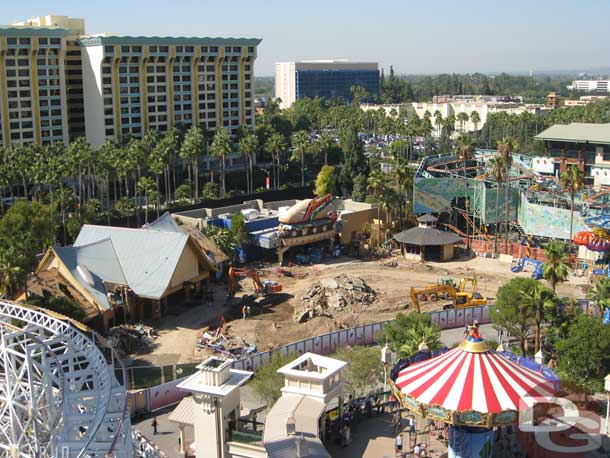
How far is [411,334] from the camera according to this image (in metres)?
40.3

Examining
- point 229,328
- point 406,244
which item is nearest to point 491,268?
point 406,244

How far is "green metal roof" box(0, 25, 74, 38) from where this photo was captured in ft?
338

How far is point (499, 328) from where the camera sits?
50.2m

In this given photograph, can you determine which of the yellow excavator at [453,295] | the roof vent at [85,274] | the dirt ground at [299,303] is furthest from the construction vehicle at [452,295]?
the roof vent at [85,274]

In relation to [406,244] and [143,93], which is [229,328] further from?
[143,93]

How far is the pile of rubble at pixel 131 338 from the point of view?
49719 mm

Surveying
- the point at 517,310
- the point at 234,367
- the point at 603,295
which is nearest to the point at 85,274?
the point at 234,367

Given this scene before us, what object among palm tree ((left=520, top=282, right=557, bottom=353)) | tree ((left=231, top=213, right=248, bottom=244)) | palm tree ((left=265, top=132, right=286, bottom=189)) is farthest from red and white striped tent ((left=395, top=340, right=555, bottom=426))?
palm tree ((left=265, top=132, right=286, bottom=189))

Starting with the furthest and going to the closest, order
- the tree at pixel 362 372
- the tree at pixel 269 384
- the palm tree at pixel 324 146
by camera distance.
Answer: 1. the palm tree at pixel 324 146
2. the tree at pixel 362 372
3. the tree at pixel 269 384

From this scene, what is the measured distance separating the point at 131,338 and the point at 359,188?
46914 millimetres

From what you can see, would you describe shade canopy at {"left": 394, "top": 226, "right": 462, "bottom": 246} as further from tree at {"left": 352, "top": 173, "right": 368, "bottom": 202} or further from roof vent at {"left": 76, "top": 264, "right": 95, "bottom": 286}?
roof vent at {"left": 76, "top": 264, "right": 95, "bottom": 286}

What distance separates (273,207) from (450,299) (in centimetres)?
2789

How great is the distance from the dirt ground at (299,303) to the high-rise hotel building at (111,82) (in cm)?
5355

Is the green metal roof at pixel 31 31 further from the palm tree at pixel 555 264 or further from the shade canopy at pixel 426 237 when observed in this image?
the palm tree at pixel 555 264
